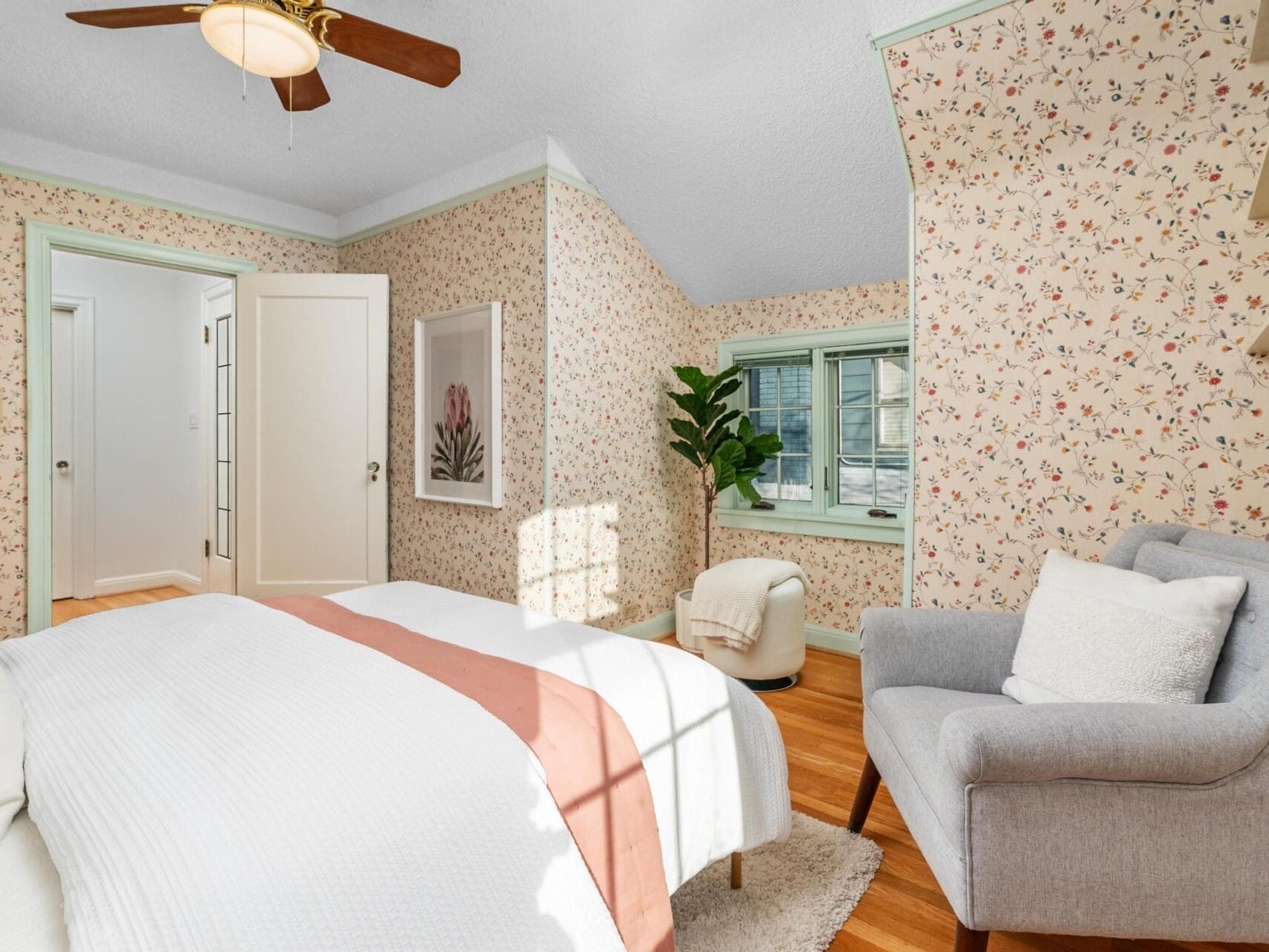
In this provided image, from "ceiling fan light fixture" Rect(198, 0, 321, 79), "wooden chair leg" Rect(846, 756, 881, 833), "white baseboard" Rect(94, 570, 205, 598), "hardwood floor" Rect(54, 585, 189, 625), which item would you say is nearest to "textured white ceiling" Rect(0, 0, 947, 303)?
"ceiling fan light fixture" Rect(198, 0, 321, 79)

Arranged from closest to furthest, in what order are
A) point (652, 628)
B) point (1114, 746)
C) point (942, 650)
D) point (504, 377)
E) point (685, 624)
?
point (1114, 746) < point (942, 650) < point (504, 377) < point (685, 624) < point (652, 628)

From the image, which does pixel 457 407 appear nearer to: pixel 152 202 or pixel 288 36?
pixel 152 202

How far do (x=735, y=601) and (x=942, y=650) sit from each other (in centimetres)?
127

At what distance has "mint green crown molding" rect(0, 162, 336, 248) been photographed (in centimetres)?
304

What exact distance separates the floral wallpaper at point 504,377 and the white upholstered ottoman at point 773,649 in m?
0.94

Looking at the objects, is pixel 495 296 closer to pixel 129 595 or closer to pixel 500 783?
pixel 500 783

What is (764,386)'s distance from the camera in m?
4.03

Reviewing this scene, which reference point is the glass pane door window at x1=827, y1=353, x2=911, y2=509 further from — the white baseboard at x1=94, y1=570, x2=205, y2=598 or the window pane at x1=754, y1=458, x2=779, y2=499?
the white baseboard at x1=94, y1=570, x2=205, y2=598

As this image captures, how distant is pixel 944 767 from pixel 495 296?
2.88m

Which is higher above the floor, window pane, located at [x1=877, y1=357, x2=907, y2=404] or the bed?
window pane, located at [x1=877, y1=357, x2=907, y2=404]

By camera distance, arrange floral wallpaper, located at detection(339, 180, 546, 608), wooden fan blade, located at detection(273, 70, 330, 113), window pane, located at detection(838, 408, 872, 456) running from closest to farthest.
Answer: wooden fan blade, located at detection(273, 70, 330, 113), floral wallpaper, located at detection(339, 180, 546, 608), window pane, located at detection(838, 408, 872, 456)

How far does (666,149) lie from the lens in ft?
9.86

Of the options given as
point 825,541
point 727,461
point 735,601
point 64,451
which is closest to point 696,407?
point 727,461

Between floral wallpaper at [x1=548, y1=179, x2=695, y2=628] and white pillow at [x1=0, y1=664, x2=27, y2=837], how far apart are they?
220 cm
